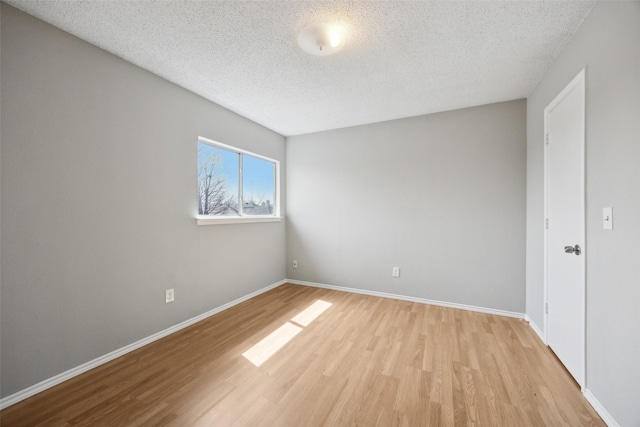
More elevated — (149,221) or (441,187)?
(441,187)

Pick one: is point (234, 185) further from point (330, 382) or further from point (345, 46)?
point (330, 382)

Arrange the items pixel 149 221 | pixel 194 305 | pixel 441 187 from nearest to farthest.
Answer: pixel 149 221, pixel 194 305, pixel 441 187

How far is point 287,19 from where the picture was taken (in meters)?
1.62

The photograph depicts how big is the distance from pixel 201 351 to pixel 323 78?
2674mm

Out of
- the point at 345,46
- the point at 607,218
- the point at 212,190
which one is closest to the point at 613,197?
the point at 607,218

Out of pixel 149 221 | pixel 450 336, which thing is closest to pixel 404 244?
pixel 450 336

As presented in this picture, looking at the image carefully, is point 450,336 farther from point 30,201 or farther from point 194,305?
point 30,201

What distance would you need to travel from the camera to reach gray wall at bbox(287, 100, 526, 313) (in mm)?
2828

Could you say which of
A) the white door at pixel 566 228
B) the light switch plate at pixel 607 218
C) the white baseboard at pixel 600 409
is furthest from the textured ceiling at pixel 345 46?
the white baseboard at pixel 600 409

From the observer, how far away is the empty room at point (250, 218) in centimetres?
144

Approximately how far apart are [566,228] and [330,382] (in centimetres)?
207

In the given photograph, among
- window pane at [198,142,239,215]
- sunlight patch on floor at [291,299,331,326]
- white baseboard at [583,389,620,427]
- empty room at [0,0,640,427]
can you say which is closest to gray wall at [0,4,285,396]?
→ empty room at [0,0,640,427]

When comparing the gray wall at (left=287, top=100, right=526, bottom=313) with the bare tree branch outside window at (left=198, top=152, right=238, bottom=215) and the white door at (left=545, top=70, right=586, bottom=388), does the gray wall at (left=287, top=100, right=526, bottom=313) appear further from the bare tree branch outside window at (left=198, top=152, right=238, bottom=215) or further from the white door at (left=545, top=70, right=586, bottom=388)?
the bare tree branch outside window at (left=198, top=152, right=238, bottom=215)

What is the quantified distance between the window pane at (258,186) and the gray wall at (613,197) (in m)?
3.29
